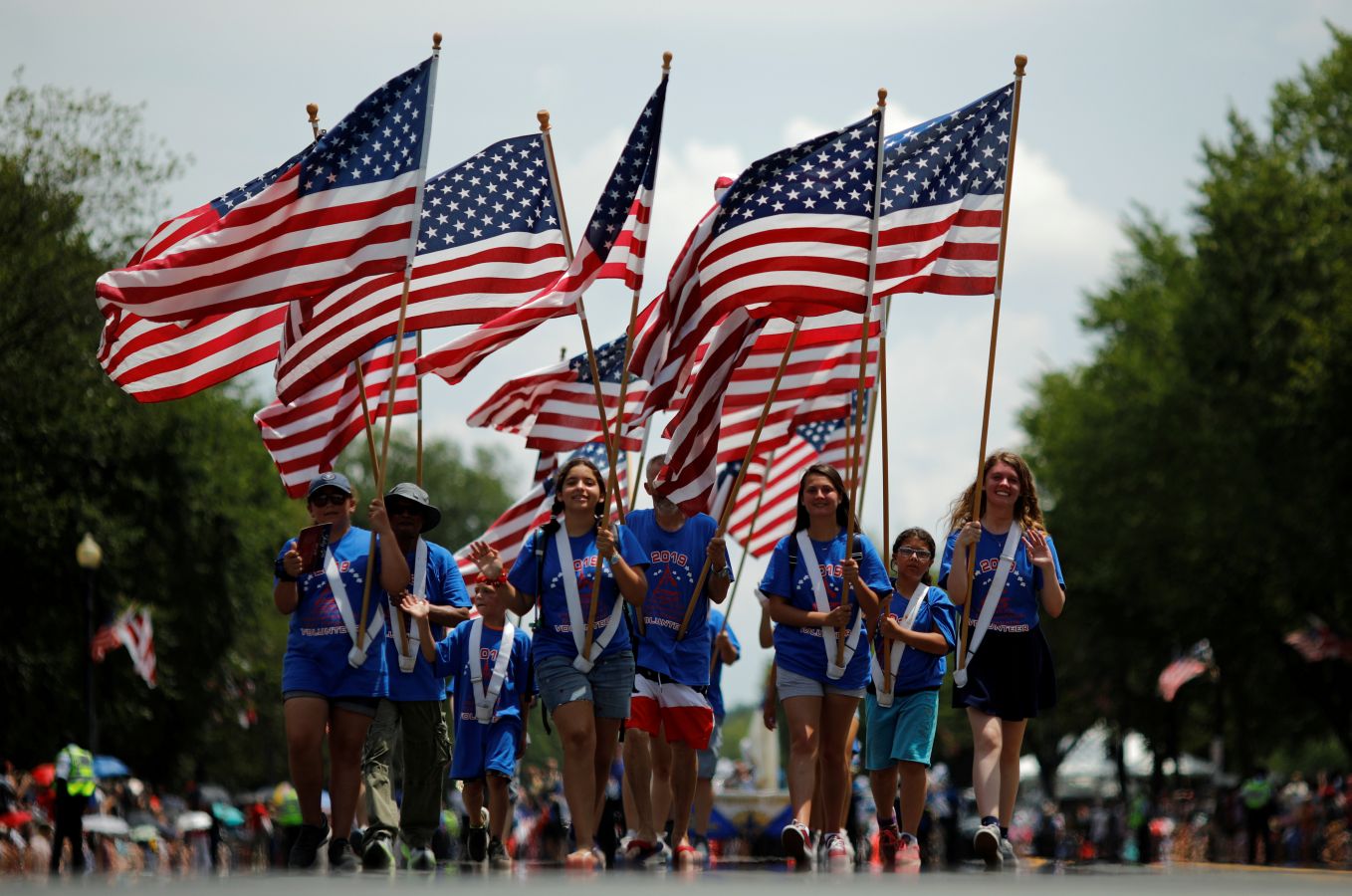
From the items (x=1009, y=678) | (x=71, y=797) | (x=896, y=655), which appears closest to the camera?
(x=1009, y=678)

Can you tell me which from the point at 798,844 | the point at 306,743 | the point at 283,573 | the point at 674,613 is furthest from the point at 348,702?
the point at 798,844

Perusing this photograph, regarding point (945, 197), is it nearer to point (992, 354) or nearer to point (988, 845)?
point (992, 354)

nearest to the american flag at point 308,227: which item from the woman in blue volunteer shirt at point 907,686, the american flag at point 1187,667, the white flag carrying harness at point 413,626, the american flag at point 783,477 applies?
the white flag carrying harness at point 413,626

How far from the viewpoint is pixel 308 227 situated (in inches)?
497

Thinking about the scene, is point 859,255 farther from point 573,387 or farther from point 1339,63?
point 1339,63

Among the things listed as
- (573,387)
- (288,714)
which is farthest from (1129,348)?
(288,714)

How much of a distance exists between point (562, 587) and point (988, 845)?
9.02ft

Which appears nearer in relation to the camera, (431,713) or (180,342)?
(431,713)

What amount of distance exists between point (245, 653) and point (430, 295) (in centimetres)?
3898

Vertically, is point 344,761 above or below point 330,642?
below

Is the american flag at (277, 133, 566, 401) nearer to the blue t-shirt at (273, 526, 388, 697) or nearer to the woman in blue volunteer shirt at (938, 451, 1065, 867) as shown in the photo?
the blue t-shirt at (273, 526, 388, 697)

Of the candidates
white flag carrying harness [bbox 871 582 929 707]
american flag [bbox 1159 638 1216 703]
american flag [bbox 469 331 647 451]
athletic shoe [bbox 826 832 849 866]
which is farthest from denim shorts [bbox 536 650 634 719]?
american flag [bbox 1159 638 1216 703]

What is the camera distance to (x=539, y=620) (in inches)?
439

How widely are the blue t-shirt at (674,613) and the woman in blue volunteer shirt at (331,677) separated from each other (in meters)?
1.81
